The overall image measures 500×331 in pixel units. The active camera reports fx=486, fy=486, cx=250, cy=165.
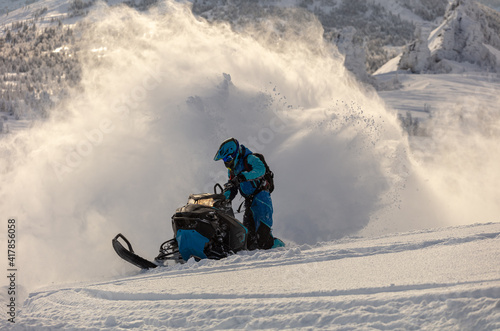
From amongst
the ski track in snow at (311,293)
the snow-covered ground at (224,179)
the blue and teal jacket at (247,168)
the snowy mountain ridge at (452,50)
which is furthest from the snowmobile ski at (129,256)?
the snowy mountain ridge at (452,50)

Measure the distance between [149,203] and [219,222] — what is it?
91.8 inches

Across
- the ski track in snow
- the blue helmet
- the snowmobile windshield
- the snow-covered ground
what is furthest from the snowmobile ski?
the blue helmet

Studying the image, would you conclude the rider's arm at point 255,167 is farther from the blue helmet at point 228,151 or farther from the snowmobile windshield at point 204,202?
the snowmobile windshield at point 204,202

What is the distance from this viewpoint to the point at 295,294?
128 inches

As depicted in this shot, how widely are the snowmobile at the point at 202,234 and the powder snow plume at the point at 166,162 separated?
58 centimetres

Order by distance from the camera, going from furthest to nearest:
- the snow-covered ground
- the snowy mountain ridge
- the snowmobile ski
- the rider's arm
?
the snowy mountain ridge, the rider's arm, the snowmobile ski, the snow-covered ground

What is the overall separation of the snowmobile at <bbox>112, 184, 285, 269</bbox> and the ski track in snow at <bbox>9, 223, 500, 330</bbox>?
471 millimetres

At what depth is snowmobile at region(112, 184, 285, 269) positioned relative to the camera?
521 centimetres

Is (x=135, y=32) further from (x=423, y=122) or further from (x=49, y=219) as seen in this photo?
(x=423, y=122)

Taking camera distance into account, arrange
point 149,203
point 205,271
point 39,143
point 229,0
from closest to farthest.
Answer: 1. point 205,271
2. point 149,203
3. point 39,143
4. point 229,0

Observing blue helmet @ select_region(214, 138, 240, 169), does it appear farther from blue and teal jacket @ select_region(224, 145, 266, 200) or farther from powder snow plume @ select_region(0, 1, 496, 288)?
powder snow plume @ select_region(0, 1, 496, 288)

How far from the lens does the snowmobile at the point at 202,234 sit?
5215 millimetres

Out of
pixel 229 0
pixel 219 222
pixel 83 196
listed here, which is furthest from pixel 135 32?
pixel 229 0

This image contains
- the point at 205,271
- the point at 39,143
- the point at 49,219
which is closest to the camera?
the point at 205,271
